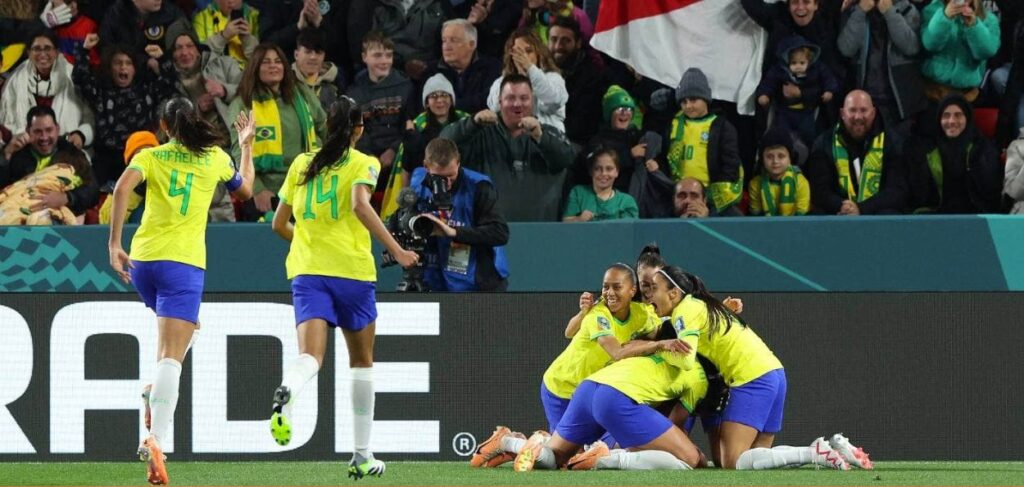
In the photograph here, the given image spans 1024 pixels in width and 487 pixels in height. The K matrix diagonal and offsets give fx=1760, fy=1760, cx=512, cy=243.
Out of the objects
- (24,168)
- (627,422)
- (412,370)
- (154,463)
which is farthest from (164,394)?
(24,168)

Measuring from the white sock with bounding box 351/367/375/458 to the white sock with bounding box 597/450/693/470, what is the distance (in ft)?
5.00

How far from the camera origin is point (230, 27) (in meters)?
12.8

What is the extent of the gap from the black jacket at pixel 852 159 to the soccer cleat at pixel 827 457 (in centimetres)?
288

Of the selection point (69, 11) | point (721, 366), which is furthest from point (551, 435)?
point (69, 11)

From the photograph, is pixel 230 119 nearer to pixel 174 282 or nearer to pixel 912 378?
pixel 174 282

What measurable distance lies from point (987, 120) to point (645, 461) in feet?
15.2

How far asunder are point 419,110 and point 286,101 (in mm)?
1082

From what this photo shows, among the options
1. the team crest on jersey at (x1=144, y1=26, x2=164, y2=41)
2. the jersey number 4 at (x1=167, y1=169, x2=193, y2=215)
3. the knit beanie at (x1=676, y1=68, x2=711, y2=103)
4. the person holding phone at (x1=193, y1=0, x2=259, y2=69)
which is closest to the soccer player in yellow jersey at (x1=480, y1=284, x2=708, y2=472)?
the jersey number 4 at (x1=167, y1=169, x2=193, y2=215)

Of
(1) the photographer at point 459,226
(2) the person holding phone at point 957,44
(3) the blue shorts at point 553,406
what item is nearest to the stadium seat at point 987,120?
(2) the person holding phone at point 957,44

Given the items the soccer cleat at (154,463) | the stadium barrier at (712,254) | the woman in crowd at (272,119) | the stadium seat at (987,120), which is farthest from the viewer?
the stadium seat at (987,120)

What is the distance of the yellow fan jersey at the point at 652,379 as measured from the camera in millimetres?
8992

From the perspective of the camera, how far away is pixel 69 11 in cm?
1320

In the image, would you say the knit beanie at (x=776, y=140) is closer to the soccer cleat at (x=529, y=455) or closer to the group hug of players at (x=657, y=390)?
the group hug of players at (x=657, y=390)

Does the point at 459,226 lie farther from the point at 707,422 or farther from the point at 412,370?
the point at 707,422
